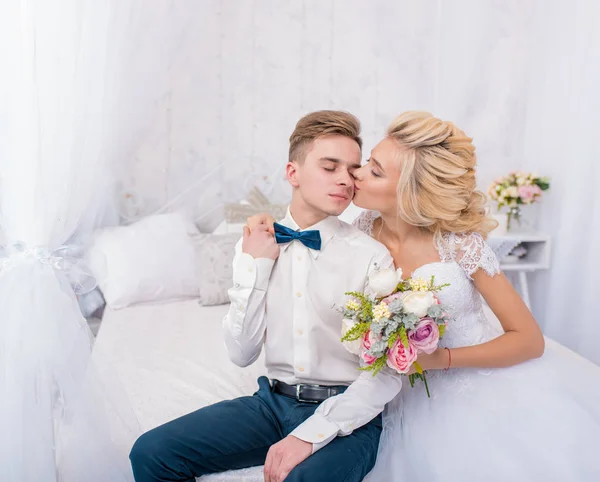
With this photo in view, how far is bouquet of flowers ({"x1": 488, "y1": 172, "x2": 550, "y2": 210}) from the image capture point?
3135mm

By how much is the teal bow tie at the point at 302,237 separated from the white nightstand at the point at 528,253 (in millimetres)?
1778

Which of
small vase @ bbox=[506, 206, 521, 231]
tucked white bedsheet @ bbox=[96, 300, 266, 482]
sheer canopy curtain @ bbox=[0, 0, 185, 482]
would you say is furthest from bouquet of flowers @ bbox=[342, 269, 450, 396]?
small vase @ bbox=[506, 206, 521, 231]

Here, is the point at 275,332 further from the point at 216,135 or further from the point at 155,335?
the point at 216,135

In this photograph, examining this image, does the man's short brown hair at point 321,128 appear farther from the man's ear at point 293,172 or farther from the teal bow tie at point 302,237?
the teal bow tie at point 302,237

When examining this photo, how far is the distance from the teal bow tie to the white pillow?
1.36 m

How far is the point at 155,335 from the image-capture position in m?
2.54

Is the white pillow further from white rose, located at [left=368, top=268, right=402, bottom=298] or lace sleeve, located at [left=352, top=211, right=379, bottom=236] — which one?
white rose, located at [left=368, top=268, right=402, bottom=298]

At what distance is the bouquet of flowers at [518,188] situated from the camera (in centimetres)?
313

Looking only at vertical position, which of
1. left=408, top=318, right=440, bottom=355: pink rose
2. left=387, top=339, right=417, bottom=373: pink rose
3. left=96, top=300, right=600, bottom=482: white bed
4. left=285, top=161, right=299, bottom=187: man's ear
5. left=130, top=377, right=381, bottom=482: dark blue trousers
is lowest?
left=96, top=300, right=600, bottom=482: white bed

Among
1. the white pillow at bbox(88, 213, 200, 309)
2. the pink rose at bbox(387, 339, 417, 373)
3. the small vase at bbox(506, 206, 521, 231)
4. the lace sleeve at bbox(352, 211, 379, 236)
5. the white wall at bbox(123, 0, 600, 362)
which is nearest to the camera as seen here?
the pink rose at bbox(387, 339, 417, 373)

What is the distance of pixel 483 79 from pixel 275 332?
230 cm

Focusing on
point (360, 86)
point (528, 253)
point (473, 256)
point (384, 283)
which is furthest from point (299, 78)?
point (384, 283)

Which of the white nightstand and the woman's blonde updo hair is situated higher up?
the woman's blonde updo hair

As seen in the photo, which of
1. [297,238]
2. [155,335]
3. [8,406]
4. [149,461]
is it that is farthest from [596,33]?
[8,406]
